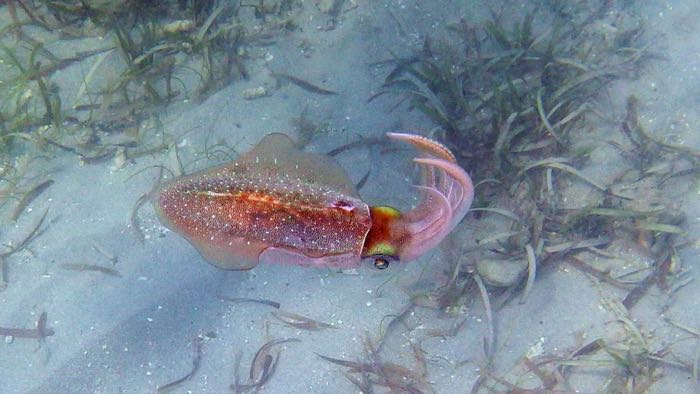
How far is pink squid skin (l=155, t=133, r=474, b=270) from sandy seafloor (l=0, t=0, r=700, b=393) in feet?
2.75

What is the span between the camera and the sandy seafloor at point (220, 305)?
3.53m

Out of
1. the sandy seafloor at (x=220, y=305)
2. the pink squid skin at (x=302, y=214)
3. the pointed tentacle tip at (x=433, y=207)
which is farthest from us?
the sandy seafloor at (x=220, y=305)

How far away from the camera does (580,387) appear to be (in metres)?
3.42

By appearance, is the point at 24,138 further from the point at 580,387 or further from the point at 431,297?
the point at 580,387

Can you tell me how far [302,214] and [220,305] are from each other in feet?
4.65

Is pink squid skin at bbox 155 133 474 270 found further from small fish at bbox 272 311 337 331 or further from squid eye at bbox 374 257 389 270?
small fish at bbox 272 311 337 331

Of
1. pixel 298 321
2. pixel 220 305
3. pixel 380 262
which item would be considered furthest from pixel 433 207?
pixel 220 305

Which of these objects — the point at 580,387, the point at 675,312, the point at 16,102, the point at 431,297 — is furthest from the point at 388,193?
the point at 16,102

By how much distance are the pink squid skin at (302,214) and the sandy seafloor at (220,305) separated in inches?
32.9

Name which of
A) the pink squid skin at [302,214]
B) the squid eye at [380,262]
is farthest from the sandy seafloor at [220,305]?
the squid eye at [380,262]

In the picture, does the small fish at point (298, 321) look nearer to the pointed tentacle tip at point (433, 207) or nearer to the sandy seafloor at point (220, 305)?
the sandy seafloor at point (220, 305)

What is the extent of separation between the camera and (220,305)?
369 cm

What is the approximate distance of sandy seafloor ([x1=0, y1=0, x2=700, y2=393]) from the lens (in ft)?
11.6

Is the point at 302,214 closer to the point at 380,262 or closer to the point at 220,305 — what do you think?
the point at 380,262
